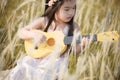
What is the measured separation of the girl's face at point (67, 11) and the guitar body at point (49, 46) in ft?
0.27

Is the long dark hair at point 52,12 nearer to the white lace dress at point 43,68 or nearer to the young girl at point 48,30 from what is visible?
the young girl at point 48,30

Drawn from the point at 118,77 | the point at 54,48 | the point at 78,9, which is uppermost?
the point at 78,9

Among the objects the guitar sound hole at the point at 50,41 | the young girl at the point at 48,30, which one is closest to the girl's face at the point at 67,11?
the young girl at the point at 48,30

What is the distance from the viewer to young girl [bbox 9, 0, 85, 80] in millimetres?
2703

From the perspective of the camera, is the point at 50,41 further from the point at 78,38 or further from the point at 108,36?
the point at 108,36

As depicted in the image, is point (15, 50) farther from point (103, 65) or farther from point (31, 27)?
point (103, 65)

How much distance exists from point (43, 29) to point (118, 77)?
1.53 ft

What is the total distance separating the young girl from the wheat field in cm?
3

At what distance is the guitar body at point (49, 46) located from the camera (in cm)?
271

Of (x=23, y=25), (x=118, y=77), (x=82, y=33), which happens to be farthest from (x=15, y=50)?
(x=118, y=77)

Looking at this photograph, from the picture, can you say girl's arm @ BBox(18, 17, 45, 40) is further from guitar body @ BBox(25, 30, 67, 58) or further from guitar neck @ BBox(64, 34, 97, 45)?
guitar neck @ BBox(64, 34, 97, 45)

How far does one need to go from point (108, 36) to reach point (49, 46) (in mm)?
303

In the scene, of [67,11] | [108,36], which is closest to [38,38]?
[67,11]

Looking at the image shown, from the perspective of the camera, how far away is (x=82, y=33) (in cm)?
271
